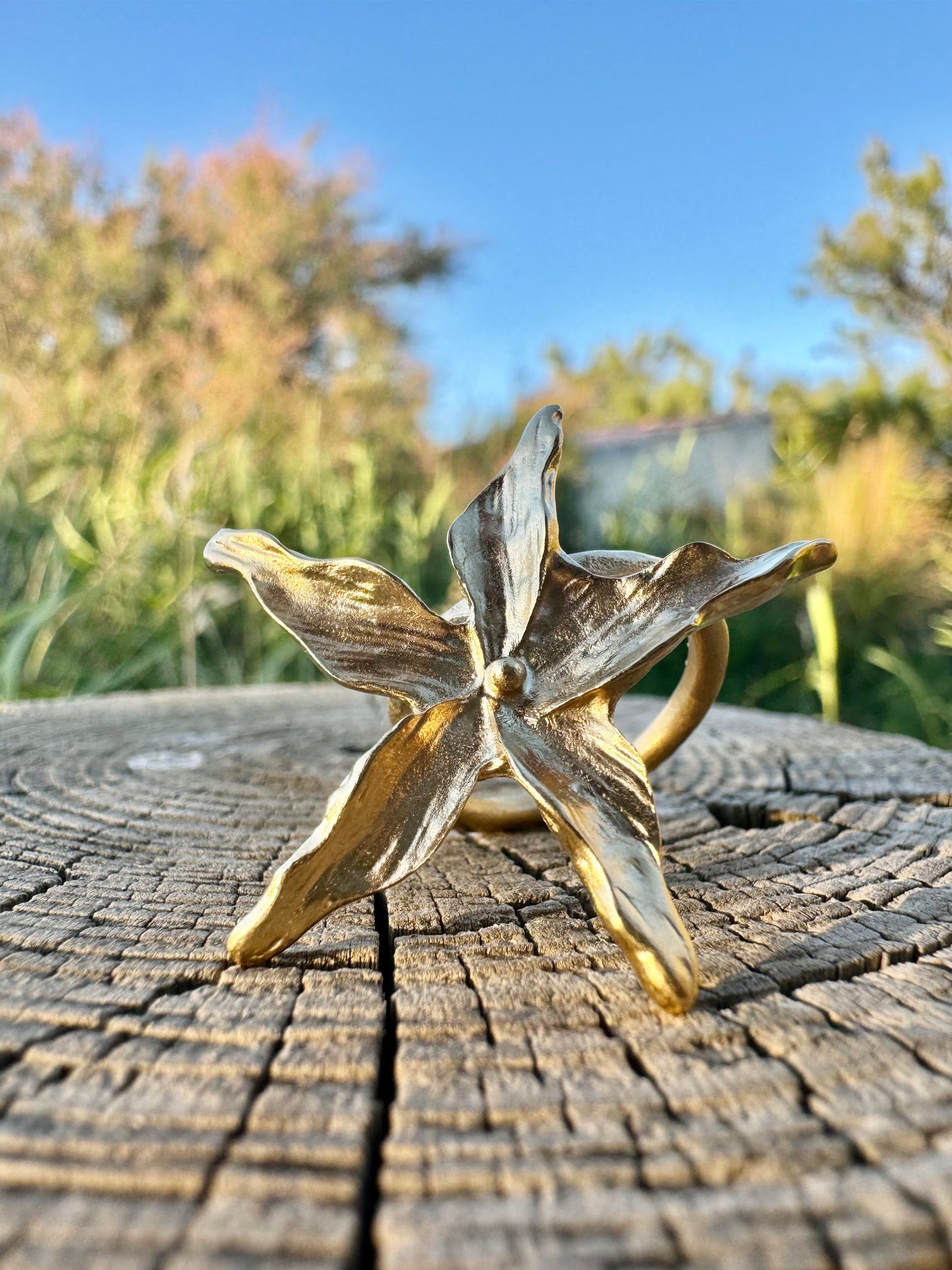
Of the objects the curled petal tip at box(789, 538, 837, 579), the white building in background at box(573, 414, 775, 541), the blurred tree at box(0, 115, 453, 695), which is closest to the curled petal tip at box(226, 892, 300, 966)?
the curled petal tip at box(789, 538, 837, 579)

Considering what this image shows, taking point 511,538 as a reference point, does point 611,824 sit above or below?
→ below

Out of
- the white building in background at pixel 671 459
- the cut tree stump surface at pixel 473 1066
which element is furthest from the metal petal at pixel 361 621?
the white building in background at pixel 671 459

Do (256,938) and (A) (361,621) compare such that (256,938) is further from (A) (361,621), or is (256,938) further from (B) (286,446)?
(B) (286,446)

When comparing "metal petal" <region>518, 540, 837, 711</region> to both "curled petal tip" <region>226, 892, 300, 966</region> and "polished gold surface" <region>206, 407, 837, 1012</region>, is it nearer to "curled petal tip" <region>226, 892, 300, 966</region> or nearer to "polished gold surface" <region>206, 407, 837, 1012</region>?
"polished gold surface" <region>206, 407, 837, 1012</region>

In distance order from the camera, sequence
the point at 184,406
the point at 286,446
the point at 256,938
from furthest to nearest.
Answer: the point at 184,406 < the point at 286,446 < the point at 256,938

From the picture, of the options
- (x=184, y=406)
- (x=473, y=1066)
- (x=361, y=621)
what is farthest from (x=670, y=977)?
(x=184, y=406)

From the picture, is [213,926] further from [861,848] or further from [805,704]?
[805,704]

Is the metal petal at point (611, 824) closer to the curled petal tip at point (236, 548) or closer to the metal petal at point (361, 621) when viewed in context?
the metal petal at point (361, 621)
